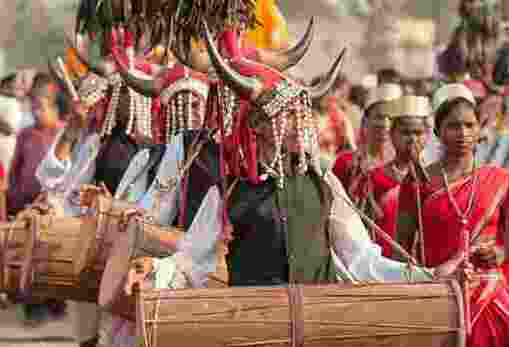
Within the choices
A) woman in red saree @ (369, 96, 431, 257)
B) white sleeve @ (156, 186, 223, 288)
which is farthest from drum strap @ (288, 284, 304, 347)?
woman in red saree @ (369, 96, 431, 257)

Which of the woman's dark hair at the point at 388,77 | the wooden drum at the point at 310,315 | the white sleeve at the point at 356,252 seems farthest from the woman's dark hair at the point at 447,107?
the woman's dark hair at the point at 388,77

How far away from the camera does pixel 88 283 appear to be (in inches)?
353

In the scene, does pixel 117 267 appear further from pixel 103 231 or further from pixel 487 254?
pixel 487 254

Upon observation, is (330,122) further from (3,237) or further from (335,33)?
(335,33)

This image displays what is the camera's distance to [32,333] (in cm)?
1305

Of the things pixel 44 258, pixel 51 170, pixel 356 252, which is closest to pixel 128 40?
pixel 51 170

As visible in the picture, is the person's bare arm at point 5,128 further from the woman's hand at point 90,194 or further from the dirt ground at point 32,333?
the woman's hand at point 90,194

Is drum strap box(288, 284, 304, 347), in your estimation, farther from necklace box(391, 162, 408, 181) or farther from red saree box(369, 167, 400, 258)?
necklace box(391, 162, 408, 181)

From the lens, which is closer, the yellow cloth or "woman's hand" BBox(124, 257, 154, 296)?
"woman's hand" BBox(124, 257, 154, 296)

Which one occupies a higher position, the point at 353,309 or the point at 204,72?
the point at 204,72

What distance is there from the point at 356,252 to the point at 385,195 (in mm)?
3320

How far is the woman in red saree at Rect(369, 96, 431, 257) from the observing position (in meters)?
10.1

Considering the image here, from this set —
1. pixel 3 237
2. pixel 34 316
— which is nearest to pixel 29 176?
pixel 34 316

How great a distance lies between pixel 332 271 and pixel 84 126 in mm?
4627
